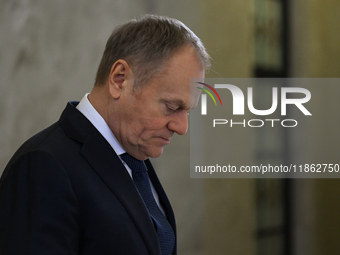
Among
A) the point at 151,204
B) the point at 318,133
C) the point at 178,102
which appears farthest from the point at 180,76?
the point at 318,133

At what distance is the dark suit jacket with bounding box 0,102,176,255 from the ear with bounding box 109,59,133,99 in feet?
0.44

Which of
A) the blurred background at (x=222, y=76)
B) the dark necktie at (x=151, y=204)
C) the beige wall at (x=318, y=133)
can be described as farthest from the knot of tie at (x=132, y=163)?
the beige wall at (x=318, y=133)

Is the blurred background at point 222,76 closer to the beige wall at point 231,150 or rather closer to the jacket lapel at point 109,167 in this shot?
the beige wall at point 231,150

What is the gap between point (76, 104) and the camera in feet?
3.44

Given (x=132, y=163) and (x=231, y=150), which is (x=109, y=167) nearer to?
(x=132, y=163)

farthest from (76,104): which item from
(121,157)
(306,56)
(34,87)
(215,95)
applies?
(306,56)

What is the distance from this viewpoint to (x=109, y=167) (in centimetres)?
90

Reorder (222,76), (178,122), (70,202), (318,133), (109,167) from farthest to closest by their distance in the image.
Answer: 1. (318,133)
2. (222,76)
3. (178,122)
4. (109,167)
5. (70,202)

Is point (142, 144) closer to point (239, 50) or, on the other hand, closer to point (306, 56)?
point (239, 50)

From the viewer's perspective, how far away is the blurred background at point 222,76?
1898mm

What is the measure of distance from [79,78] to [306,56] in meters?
2.44

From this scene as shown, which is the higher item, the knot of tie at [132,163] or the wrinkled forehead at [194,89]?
the wrinkled forehead at [194,89]

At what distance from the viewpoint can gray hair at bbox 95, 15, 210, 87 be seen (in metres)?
0.95

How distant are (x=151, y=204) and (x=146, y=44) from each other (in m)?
0.45
